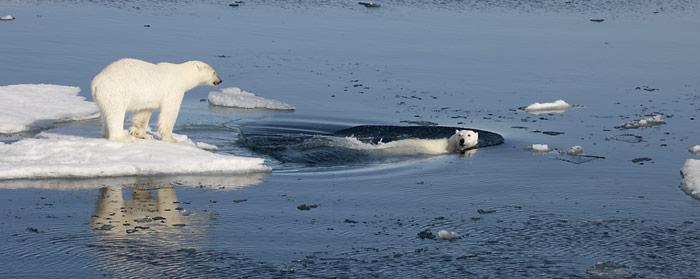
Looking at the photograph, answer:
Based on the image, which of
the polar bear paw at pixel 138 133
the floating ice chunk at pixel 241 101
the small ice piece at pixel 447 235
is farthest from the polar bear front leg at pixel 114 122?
the small ice piece at pixel 447 235

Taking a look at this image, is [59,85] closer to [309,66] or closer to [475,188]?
[309,66]

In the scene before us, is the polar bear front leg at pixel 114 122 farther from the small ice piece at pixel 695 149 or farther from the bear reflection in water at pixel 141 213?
the small ice piece at pixel 695 149

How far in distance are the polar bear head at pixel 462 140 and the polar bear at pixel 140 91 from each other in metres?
2.45

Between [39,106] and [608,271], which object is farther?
[39,106]

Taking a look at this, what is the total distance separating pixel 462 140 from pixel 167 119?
2762mm

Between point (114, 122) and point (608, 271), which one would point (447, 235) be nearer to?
point (608, 271)

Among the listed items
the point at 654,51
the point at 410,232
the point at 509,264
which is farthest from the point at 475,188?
the point at 654,51

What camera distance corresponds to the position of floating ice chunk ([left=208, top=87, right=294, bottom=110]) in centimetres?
1352

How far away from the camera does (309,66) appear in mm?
16203

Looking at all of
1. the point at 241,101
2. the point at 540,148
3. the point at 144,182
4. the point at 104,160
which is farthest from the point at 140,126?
the point at 540,148

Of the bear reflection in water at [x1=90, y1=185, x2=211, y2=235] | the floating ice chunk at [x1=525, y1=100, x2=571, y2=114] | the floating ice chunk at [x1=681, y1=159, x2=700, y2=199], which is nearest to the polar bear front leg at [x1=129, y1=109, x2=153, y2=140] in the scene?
the bear reflection in water at [x1=90, y1=185, x2=211, y2=235]

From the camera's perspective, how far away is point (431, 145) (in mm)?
11797

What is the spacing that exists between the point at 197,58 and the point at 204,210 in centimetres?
752

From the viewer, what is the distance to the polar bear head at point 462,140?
38.1 ft
